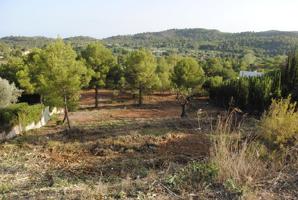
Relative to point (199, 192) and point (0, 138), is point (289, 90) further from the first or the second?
point (199, 192)

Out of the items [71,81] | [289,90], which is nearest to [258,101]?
[289,90]

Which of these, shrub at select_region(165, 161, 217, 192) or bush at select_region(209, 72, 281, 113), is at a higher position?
shrub at select_region(165, 161, 217, 192)

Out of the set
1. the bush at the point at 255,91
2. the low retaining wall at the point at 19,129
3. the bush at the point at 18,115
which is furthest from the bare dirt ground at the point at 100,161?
the bush at the point at 255,91

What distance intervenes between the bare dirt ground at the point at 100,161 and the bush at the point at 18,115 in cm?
111

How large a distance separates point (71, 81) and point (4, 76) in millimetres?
16951

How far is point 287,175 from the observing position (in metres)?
4.74

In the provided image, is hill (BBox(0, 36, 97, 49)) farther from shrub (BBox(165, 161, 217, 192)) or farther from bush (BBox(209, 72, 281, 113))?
shrub (BBox(165, 161, 217, 192))

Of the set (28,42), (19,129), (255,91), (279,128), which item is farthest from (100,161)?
(28,42)

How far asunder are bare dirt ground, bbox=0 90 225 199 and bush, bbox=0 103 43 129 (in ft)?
3.63

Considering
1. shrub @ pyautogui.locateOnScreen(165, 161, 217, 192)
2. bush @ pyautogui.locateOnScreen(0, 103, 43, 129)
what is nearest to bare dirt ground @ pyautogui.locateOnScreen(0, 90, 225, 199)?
shrub @ pyautogui.locateOnScreen(165, 161, 217, 192)

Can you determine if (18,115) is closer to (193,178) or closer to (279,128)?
(279,128)

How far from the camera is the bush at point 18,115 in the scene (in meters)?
16.7

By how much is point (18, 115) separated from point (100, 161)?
891 centimetres

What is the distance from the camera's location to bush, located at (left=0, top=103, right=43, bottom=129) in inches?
658
